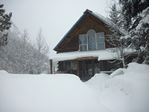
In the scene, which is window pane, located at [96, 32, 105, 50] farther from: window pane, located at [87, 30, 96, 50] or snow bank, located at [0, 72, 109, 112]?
snow bank, located at [0, 72, 109, 112]

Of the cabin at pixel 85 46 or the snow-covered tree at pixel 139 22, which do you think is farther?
the cabin at pixel 85 46

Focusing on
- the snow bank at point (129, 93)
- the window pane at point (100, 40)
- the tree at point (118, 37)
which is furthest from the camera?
the window pane at point (100, 40)

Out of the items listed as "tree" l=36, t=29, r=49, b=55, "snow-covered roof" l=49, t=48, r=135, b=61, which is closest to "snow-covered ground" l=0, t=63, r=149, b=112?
"snow-covered roof" l=49, t=48, r=135, b=61

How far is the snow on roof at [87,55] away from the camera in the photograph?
724 inches

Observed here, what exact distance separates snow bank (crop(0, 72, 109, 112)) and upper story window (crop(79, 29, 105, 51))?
1599 cm

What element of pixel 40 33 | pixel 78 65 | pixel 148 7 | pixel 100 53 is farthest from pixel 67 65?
pixel 40 33

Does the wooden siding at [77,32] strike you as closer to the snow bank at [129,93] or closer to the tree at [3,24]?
the tree at [3,24]

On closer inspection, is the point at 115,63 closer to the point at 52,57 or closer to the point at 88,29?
the point at 88,29

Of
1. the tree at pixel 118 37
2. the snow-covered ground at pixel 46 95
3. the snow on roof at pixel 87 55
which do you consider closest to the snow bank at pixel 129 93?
the snow-covered ground at pixel 46 95

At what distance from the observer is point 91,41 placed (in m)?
21.5

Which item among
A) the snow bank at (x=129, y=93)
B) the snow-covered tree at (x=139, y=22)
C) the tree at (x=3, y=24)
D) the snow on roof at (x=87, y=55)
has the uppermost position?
the tree at (x=3, y=24)

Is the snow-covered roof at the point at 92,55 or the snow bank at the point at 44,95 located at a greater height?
the snow-covered roof at the point at 92,55

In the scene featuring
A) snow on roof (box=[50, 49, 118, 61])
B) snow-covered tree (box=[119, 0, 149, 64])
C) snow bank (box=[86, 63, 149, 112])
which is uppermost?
snow-covered tree (box=[119, 0, 149, 64])

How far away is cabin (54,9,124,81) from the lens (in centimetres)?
2039
